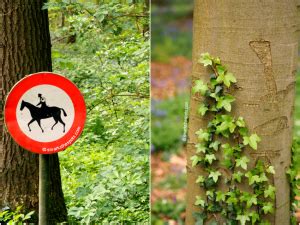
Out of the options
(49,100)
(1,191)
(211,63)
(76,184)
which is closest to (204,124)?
(211,63)

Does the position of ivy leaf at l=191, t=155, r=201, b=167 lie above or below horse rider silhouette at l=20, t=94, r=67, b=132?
below

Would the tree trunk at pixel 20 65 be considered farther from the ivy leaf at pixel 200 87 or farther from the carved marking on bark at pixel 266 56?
the carved marking on bark at pixel 266 56

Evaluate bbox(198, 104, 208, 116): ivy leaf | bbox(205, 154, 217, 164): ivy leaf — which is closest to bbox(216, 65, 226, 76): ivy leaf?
bbox(198, 104, 208, 116): ivy leaf

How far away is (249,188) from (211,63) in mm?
724

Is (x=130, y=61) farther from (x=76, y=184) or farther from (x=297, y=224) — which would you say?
(x=297, y=224)

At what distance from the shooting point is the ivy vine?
270 cm

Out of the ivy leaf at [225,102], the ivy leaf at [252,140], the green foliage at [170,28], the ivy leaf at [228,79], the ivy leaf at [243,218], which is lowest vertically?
the ivy leaf at [243,218]

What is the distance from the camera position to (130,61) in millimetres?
3803

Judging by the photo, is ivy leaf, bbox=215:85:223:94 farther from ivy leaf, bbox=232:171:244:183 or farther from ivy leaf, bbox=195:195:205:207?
ivy leaf, bbox=195:195:205:207

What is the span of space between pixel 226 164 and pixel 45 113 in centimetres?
110

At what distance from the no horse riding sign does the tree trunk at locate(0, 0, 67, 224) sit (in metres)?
0.59

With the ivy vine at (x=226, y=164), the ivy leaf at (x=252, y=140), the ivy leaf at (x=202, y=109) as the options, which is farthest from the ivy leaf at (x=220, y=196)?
the ivy leaf at (x=202, y=109)

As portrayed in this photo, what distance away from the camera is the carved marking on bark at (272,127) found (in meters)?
2.74

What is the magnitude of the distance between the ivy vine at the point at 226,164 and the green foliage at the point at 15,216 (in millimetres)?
1351
